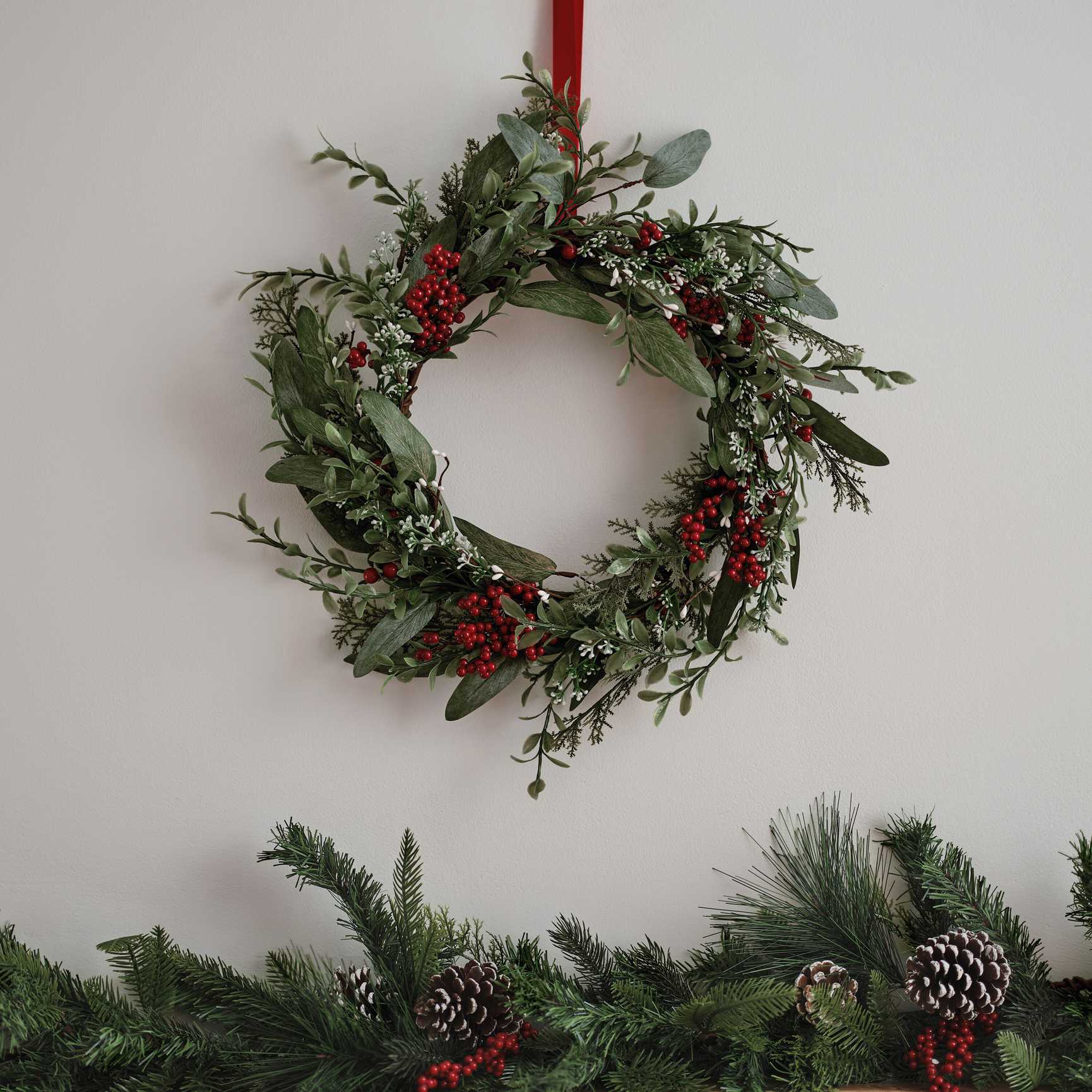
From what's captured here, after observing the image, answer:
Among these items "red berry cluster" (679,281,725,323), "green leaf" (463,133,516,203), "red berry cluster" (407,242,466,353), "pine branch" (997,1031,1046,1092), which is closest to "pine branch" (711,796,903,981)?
"pine branch" (997,1031,1046,1092)

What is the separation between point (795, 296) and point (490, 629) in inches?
19.3

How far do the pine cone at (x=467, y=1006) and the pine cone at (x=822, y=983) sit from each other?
30 cm

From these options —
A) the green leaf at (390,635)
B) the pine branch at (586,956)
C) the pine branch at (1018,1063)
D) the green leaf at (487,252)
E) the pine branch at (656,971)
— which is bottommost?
the pine branch at (1018,1063)

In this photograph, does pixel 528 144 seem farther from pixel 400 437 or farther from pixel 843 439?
pixel 843 439

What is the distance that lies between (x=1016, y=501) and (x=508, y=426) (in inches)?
23.9

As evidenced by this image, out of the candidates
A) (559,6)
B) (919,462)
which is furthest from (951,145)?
(559,6)

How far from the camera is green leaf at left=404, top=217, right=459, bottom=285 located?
38.4 inches

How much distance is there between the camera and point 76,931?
110 centimetres

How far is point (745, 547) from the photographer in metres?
0.95

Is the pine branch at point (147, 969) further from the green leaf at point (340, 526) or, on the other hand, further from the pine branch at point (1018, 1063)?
the pine branch at point (1018, 1063)

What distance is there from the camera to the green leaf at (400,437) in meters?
0.93

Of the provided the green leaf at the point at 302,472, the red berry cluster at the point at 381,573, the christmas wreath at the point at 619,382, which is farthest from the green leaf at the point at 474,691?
the green leaf at the point at 302,472

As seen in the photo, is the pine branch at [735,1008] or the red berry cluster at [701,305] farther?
the red berry cluster at [701,305]

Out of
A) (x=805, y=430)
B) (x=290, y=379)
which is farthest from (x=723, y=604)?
(x=290, y=379)
